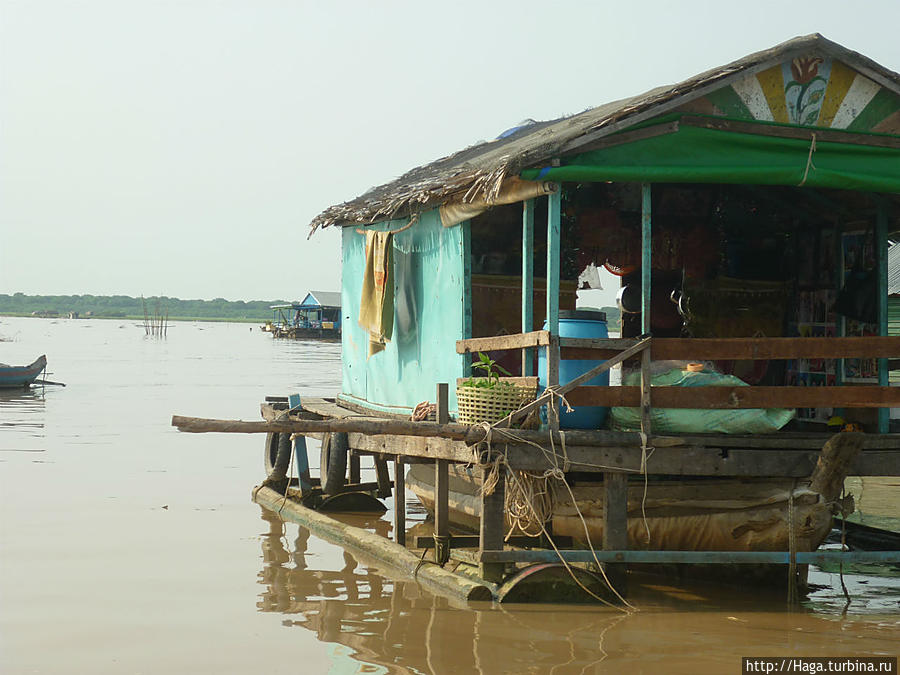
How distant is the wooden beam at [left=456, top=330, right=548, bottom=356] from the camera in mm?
7495

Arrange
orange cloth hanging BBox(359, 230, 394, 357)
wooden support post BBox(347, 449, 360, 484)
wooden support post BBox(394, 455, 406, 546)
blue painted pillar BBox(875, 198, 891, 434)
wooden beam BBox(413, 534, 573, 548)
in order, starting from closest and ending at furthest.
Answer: wooden beam BBox(413, 534, 573, 548) → blue painted pillar BBox(875, 198, 891, 434) → wooden support post BBox(394, 455, 406, 546) → orange cloth hanging BBox(359, 230, 394, 357) → wooden support post BBox(347, 449, 360, 484)

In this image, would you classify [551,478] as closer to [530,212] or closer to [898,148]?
[530,212]

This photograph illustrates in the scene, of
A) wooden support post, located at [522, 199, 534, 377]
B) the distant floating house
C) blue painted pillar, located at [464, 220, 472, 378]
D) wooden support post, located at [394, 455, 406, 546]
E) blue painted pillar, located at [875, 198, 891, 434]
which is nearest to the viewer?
wooden support post, located at [522, 199, 534, 377]

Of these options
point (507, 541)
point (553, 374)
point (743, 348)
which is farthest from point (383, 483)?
point (743, 348)

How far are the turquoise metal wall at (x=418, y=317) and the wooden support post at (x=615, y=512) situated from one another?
177cm

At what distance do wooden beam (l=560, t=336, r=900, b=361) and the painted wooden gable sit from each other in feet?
5.35

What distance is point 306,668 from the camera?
6.72 meters

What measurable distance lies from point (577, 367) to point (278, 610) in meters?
2.92

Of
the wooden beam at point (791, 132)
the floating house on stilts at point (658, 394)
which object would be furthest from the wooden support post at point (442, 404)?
the wooden beam at point (791, 132)

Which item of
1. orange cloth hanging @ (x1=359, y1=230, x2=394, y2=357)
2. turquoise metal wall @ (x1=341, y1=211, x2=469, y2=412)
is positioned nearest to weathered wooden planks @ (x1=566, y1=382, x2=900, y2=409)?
turquoise metal wall @ (x1=341, y1=211, x2=469, y2=412)

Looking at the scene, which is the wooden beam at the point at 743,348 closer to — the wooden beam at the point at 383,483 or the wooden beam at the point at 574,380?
the wooden beam at the point at 574,380

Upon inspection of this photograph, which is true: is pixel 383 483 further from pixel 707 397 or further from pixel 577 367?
pixel 707 397

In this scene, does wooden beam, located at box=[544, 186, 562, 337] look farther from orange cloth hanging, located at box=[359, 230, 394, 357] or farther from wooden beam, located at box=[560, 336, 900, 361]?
orange cloth hanging, located at box=[359, 230, 394, 357]

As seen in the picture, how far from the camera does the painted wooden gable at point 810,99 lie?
7797 millimetres
